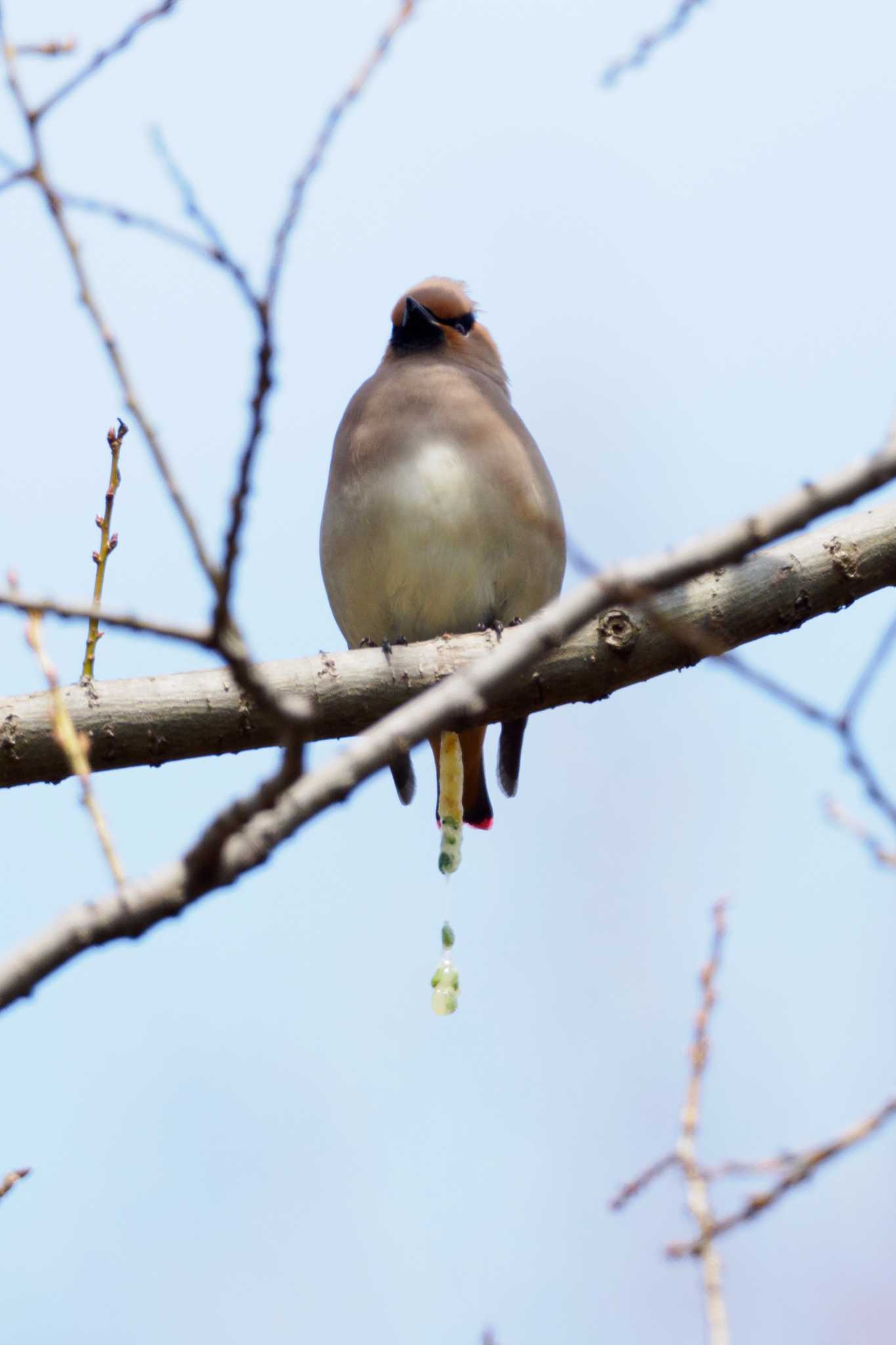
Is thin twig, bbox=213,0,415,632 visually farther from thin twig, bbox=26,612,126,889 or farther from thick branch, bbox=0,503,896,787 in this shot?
thick branch, bbox=0,503,896,787

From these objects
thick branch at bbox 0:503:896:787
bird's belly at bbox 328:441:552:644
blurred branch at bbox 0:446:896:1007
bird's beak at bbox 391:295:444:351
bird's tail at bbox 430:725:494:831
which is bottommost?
blurred branch at bbox 0:446:896:1007

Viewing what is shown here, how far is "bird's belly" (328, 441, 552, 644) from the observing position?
4.54m

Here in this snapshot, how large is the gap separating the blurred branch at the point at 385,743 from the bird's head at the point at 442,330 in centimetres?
379

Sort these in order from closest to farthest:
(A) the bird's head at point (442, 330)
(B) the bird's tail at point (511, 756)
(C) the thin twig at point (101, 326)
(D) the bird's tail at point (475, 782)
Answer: (C) the thin twig at point (101, 326), (D) the bird's tail at point (475, 782), (B) the bird's tail at point (511, 756), (A) the bird's head at point (442, 330)

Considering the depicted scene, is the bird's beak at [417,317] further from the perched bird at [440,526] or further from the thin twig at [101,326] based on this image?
the thin twig at [101,326]

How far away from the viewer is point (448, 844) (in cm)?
460

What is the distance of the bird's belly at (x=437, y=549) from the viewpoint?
454cm

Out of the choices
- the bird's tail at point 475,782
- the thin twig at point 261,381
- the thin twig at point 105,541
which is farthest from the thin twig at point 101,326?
the bird's tail at point 475,782

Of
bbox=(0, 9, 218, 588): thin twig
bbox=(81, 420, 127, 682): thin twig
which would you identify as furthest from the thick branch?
bbox=(0, 9, 218, 588): thin twig

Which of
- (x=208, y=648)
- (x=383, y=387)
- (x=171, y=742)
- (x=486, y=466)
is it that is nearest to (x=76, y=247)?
(x=208, y=648)

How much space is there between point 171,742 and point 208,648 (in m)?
1.84

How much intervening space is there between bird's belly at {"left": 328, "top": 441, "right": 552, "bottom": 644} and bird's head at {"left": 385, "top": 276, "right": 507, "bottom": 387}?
78 cm

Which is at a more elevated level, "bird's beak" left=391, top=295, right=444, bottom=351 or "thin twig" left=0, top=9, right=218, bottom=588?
"bird's beak" left=391, top=295, right=444, bottom=351

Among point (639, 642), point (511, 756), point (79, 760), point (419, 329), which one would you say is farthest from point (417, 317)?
point (79, 760)
